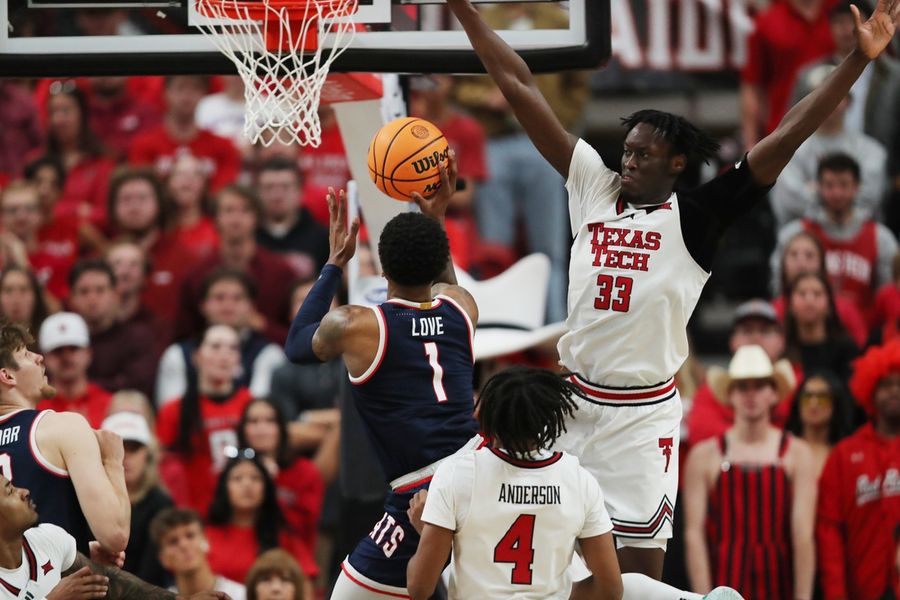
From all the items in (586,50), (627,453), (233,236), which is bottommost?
(627,453)

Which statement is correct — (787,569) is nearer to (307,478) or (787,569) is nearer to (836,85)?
(307,478)

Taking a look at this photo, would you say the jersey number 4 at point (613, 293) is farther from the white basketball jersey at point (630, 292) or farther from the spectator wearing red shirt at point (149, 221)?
the spectator wearing red shirt at point (149, 221)

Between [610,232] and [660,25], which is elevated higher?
[660,25]

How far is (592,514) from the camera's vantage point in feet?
20.2

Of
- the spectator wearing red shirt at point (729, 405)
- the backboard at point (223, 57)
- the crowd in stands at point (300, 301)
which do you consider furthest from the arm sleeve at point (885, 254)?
the backboard at point (223, 57)

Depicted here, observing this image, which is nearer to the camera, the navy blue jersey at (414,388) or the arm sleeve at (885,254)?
the navy blue jersey at (414,388)

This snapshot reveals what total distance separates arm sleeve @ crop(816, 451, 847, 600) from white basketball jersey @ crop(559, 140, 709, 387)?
2986 mm

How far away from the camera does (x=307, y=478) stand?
10062 millimetres

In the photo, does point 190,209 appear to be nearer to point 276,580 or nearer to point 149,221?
point 149,221

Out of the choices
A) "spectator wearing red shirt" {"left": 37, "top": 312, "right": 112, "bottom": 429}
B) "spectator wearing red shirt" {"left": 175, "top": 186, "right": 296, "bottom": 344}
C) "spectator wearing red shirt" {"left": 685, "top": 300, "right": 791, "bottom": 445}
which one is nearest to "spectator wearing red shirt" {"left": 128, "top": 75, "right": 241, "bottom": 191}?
"spectator wearing red shirt" {"left": 175, "top": 186, "right": 296, "bottom": 344}

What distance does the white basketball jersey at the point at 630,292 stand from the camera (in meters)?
6.66

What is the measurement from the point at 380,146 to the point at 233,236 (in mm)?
4791

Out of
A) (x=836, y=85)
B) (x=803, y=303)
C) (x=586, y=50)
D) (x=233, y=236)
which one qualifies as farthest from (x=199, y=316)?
(x=836, y=85)

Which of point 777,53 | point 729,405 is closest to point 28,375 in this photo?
point 729,405
